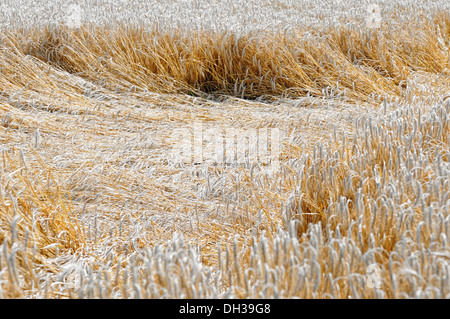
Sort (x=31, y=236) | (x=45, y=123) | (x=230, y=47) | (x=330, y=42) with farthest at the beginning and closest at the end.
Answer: (x=330, y=42) → (x=230, y=47) → (x=45, y=123) → (x=31, y=236)

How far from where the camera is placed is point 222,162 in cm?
255

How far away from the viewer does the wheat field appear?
125 centimetres

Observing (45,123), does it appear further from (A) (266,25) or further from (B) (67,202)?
(A) (266,25)

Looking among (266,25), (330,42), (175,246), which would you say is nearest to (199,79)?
(266,25)

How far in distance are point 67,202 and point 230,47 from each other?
2.26 m

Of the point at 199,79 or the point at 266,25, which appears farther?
the point at 266,25

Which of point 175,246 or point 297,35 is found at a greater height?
point 297,35

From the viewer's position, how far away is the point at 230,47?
4.02m

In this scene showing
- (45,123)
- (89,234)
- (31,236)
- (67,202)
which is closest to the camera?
(31,236)

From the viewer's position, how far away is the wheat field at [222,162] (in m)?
1.25

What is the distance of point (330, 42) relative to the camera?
428cm

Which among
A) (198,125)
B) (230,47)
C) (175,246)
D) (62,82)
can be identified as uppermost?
(230,47)

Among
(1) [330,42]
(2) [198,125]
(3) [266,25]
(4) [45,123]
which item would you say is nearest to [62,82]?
(4) [45,123]

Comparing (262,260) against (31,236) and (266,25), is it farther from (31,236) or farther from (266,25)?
(266,25)
